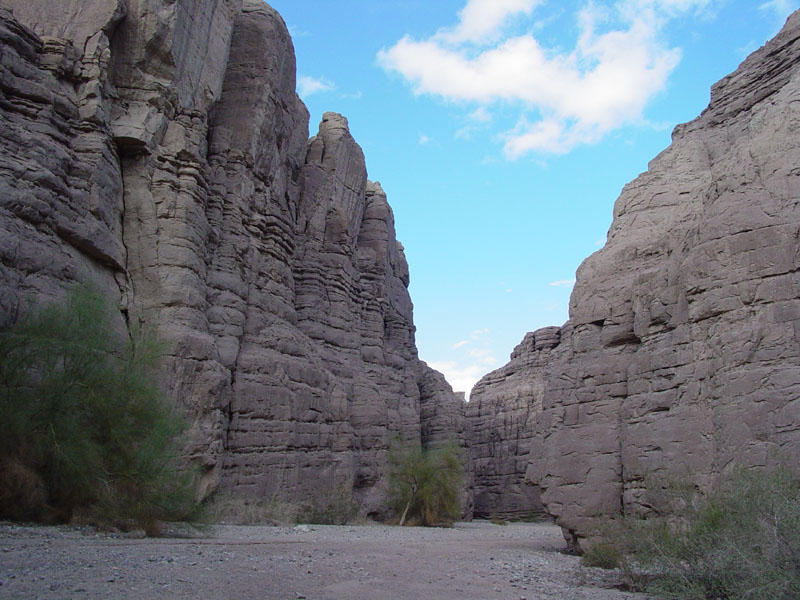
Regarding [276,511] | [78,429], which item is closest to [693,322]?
[78,429]

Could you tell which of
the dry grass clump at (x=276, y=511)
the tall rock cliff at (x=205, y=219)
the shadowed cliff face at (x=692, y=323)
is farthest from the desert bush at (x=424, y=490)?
the shadowed cliff face at (x=692, y=323)

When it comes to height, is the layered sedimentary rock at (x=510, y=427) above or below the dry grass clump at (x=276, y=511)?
above

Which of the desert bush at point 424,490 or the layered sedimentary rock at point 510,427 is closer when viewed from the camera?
the desert bush at point 424,490

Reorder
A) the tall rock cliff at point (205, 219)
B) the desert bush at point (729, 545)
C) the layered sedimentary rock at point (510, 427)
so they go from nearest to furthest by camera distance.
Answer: the desert bush at point (729, 545) < the tall rock cliff at point (205, 219) < the layered sedimentary rock at point (510, 427)

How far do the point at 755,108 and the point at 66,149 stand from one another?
1715 cm

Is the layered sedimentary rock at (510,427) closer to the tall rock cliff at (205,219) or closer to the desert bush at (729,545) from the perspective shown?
the tall rock cliff at (205,219)

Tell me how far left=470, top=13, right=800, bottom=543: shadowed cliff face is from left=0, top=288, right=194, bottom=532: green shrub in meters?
8.35

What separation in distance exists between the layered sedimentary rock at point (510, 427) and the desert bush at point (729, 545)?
35.5 metres

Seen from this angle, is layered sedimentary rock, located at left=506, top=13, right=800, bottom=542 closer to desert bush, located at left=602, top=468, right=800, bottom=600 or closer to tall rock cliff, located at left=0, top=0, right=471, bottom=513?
desert bush, located at left=602, top=468, right=800, bottom=600

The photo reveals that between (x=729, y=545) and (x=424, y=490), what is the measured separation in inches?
953

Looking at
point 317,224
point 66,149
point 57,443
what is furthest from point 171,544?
point 317,224

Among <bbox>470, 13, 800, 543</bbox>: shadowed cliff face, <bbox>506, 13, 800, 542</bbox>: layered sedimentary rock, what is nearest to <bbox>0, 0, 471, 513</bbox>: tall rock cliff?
<bbox>470, 13, 800, 543</bbox>: shadowed cliff face

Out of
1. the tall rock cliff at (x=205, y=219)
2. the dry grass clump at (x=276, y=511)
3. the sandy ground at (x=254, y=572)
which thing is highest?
the tall rock cliff at (x=205, y=219)

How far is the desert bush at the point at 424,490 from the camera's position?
1240 inches
